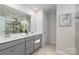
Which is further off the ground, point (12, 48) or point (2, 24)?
point (2, 24)

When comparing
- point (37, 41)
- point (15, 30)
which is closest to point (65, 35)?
point (37, 41)

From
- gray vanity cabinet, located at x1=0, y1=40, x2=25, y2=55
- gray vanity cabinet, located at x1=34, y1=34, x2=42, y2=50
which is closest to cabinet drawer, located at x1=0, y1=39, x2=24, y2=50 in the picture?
gray vanity cabinet, located at x1=0, y1=40, x2=25, y2=55

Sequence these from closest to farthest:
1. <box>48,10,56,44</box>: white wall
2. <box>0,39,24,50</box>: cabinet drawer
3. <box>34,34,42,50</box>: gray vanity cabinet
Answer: <box>0,39,24,50</box>: cabinet drawer → <box>48,10,56,44</box>: white wall → <box>34,34,42,50</box>: gray vanity cabinet

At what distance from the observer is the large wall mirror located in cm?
223

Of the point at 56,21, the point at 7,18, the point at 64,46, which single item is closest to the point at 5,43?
the point at 7,18

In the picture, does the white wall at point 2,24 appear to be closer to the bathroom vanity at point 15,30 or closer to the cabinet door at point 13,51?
the bathroom vanity at point 15,30

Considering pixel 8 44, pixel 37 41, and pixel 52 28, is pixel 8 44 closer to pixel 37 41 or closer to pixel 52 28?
pixel 52 28

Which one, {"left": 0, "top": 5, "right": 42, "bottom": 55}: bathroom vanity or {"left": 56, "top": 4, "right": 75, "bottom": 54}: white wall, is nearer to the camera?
{"left": 0, "top": 5, "right": 42, "bottom": 55}: bathroom vanity

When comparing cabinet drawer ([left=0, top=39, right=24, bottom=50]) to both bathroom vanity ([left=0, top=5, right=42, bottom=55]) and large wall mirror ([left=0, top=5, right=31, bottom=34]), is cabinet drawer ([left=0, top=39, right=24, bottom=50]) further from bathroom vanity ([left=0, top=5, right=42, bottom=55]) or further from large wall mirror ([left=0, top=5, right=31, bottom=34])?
large wall mirror ([left=0, top=5, right=31, bottom=34])

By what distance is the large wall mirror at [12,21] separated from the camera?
2.23 m

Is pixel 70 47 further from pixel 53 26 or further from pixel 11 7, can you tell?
pixel 11 7

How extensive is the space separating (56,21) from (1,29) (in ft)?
5.23

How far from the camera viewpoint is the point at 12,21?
2.47 meters

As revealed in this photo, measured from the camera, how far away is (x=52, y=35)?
2588mm
